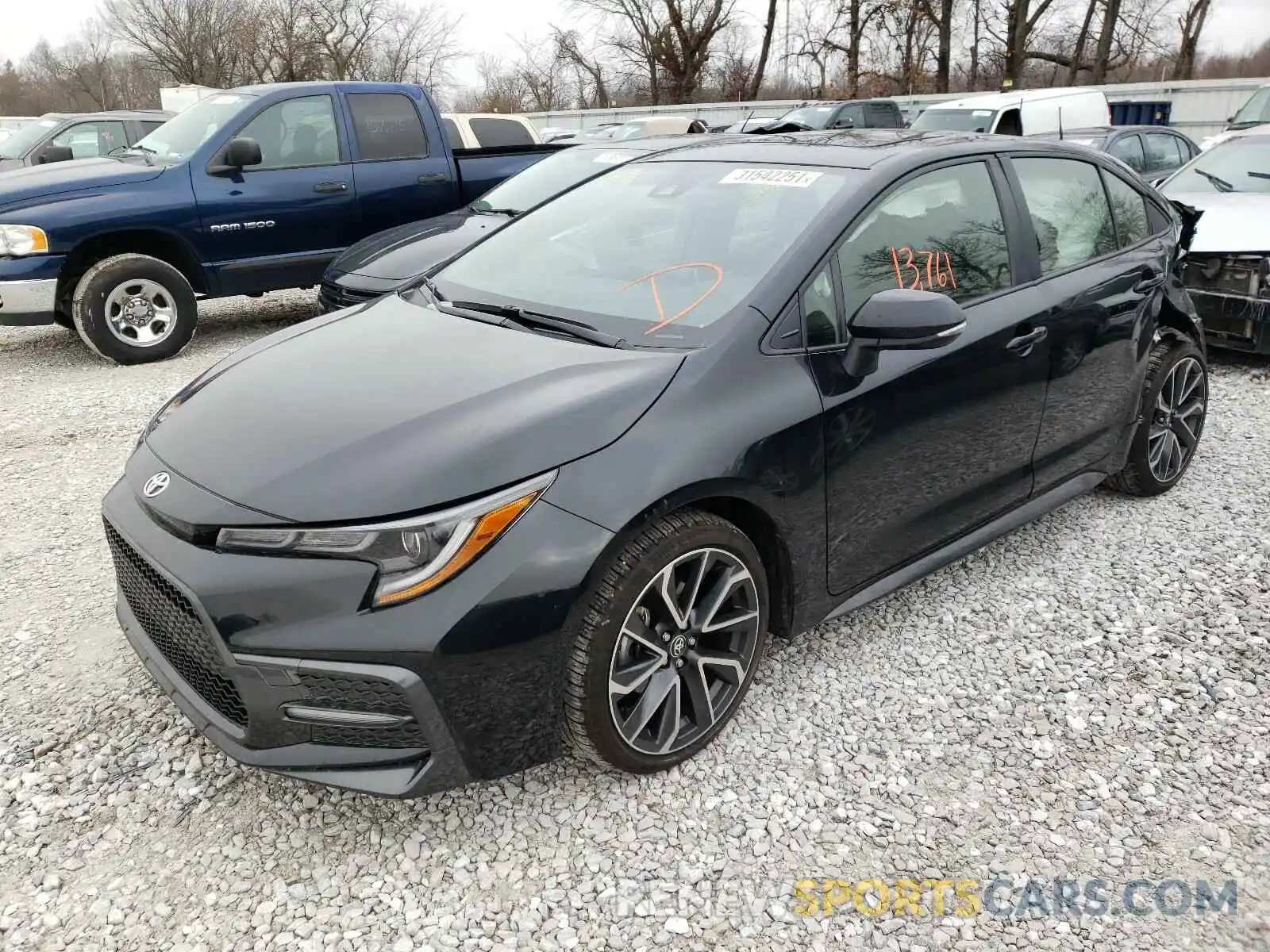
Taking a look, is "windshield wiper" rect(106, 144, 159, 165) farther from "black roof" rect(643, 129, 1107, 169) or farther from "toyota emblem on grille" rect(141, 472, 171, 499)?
"toyota emblem on grille" rect(141, 472, 171, 499)

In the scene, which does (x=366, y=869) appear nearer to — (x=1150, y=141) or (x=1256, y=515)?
(x=1256, y=515)

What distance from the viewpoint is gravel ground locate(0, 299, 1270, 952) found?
215 cm

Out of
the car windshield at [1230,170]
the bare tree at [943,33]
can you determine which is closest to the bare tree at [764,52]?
the bare tree at [943,33]

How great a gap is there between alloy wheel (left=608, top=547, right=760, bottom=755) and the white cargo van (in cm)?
1215

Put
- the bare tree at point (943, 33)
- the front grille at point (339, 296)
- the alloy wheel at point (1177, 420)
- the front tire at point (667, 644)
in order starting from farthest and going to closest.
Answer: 1. the bare tree at point (943, 33)
2. the front grille at point (339, 296)
3. the alloy wheel at point (1177, 420)
4. the front tire at point (667, 644)

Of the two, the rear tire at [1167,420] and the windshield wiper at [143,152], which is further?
the windshield wiper at [143,152]

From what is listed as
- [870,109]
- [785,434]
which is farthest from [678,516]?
[870,109]

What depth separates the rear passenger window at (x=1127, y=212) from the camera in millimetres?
3930

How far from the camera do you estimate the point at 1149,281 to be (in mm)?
3949

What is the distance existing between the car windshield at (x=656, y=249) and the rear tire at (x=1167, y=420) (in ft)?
6.77

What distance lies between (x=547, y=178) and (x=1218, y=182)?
5404mm

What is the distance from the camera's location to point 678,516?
2422mm

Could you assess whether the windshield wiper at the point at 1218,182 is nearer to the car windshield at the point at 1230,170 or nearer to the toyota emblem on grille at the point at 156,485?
the car windshield at the point at 1230,170

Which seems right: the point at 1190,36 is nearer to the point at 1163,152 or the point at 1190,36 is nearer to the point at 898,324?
the point at 1163,152
